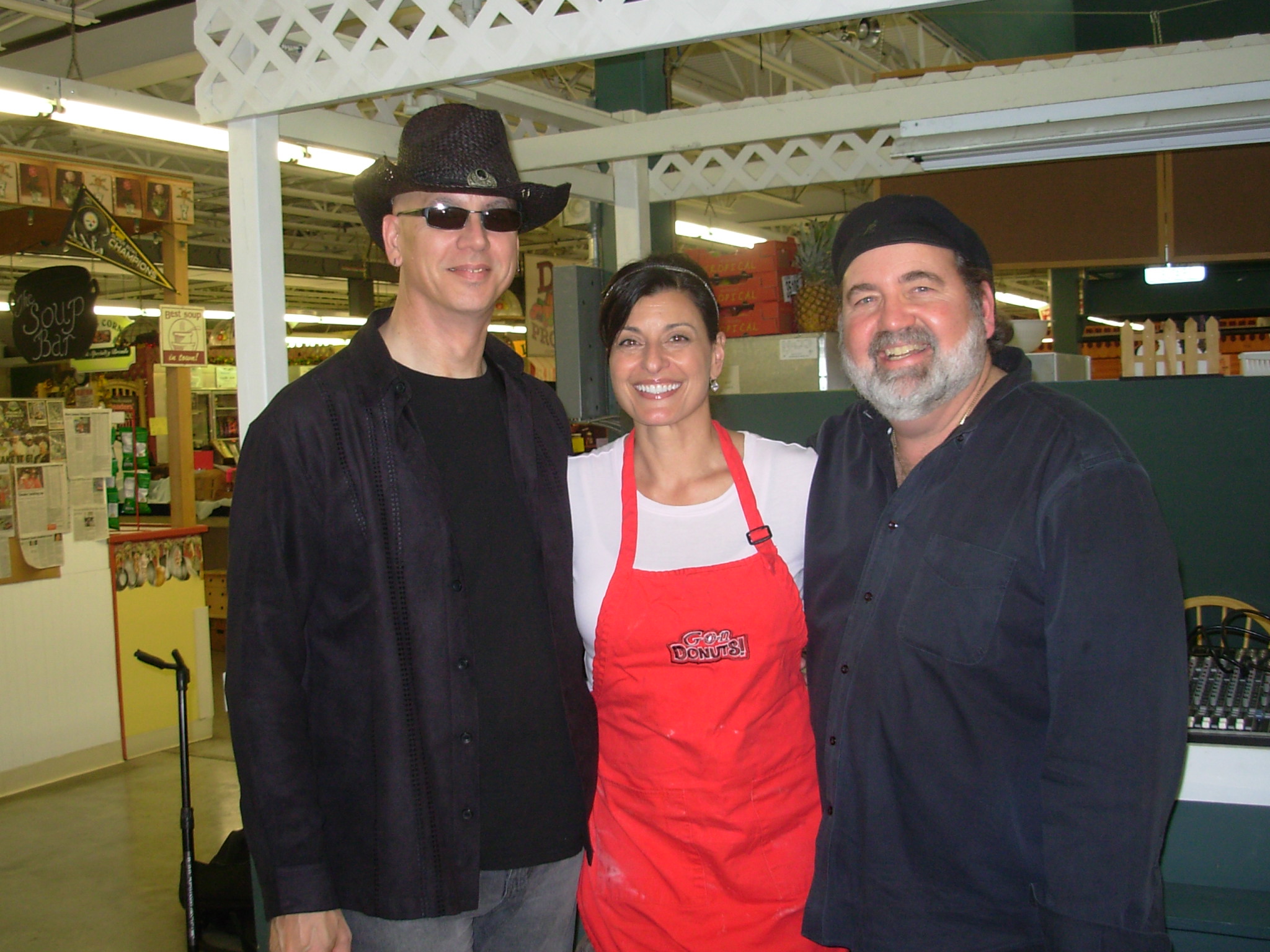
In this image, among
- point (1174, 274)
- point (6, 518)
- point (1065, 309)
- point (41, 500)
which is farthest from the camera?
point (1065, 309)

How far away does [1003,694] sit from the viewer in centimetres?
156

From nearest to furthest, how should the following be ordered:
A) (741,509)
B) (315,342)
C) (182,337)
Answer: (741,509), (182,337), (315,342)

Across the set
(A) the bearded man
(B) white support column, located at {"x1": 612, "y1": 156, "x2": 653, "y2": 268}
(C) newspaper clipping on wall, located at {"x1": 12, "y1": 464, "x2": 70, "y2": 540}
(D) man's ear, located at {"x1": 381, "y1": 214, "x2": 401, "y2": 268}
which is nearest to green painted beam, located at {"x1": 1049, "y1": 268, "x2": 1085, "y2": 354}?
(B) white support column, located at {"x1": 612, "y1": 156, "x2": 653, "y2": 268}

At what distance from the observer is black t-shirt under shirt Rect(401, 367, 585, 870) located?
1.80 meters

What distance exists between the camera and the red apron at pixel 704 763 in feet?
6.23

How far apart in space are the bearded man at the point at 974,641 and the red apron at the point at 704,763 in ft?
0.34

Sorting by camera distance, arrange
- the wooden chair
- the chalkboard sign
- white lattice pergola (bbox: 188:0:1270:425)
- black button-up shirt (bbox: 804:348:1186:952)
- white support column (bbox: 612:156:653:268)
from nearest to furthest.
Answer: black button-up shirt (bbox: 804:348:1186:952) → white lattice pergola (bbox: 188:0:1270:425) → the wooden chair → white support column (bbox: 612:156:653:268) → the chalkboard sign

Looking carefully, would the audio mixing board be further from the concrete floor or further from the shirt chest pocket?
the concrete floor

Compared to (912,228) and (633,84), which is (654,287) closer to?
(912,228)

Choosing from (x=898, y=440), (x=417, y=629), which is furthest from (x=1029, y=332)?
(x=417, y=629)

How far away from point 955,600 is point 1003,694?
0.53ft

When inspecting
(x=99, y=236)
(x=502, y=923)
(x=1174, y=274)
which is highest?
(x=99, y=236)

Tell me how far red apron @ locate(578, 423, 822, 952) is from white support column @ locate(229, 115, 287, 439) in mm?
1497

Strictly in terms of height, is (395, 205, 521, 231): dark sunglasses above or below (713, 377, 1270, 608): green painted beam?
above
